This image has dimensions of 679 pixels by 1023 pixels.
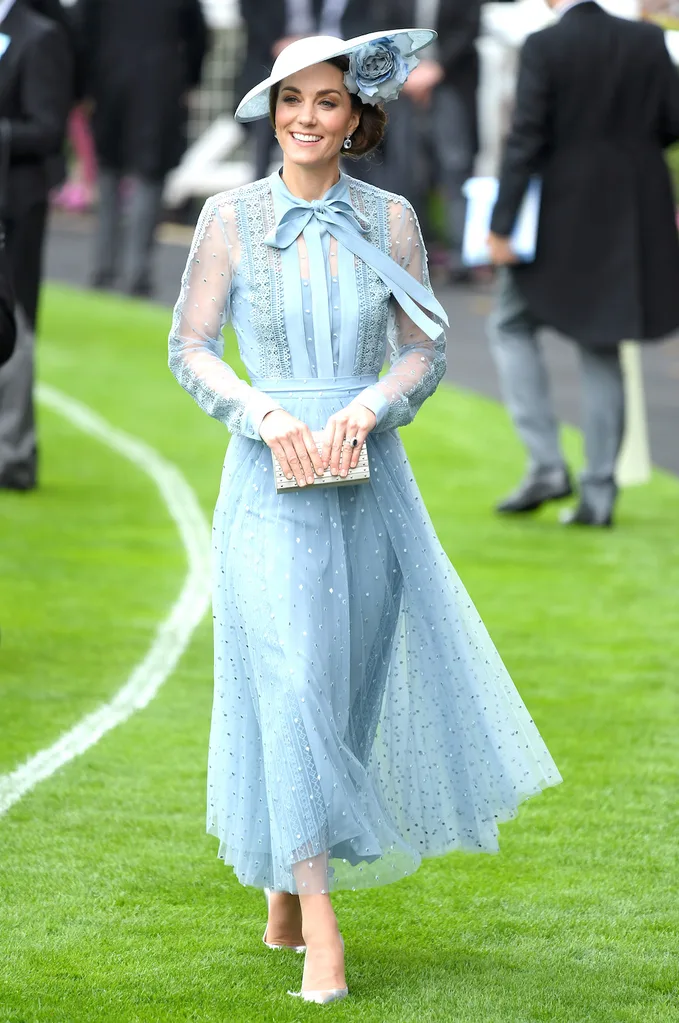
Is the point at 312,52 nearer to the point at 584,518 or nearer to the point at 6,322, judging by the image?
the point at 6,322

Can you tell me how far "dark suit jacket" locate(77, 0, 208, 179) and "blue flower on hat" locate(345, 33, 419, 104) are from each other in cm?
1240

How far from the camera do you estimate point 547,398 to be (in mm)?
9445

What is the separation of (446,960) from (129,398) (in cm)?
904

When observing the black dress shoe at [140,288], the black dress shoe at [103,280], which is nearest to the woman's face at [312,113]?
the black dress shoe at [140,288]

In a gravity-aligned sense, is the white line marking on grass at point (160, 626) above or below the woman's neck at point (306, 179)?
below

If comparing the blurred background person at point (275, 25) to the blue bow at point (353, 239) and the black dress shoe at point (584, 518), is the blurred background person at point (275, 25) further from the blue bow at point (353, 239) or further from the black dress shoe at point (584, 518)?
the blue bow at point (353, 239)

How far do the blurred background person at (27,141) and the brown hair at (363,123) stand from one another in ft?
15.0

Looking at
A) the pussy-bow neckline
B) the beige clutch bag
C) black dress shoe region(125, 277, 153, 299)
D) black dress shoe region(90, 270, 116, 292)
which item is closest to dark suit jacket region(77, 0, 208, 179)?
black dress shoe region(125, 277, 153, 299)

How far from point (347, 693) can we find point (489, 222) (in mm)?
5142

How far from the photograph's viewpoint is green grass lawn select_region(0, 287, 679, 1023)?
4.15 meters

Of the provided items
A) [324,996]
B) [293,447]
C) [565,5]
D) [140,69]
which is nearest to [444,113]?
[140,69]

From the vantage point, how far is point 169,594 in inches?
319

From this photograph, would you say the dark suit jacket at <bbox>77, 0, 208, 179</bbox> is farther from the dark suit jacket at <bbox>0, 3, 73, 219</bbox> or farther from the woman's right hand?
the woman's right hand

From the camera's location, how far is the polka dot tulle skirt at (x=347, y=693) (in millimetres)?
4109
